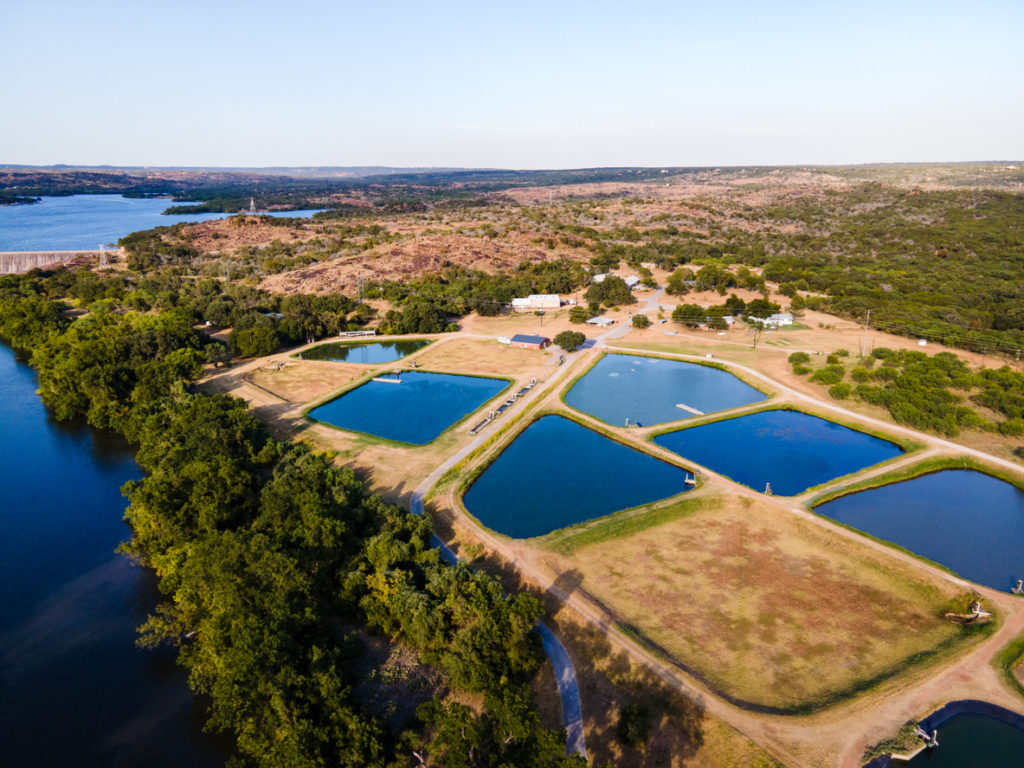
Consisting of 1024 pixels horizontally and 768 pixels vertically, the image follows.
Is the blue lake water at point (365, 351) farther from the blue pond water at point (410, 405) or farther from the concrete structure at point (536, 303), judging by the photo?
the concrete structure at point (536, 303)

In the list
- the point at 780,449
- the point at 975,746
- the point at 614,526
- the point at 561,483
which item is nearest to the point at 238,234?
the point at 561,483

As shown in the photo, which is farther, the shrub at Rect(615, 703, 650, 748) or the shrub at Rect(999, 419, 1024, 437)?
the shrub at Rect(999, 419, 1024, 437)

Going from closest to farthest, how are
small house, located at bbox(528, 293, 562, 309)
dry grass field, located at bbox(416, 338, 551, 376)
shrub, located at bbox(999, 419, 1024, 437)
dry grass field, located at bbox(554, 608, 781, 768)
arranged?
dry grass field, located at bbox(554, 608, 781, 768), shrub, located at bbox(999, 419, 1024, 437), dry grass field, located at bbox(416, 338, 551, 376), small house, located at bbox(528, 293, 562, 309)

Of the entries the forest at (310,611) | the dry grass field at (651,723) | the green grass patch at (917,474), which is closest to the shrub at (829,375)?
the green grass patch at (917,474)

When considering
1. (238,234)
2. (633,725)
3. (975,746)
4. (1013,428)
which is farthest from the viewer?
(238,234)

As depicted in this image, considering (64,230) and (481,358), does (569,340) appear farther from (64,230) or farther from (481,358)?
(64,230)

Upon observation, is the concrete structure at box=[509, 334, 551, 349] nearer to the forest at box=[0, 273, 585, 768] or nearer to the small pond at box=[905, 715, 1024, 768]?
the forest at box=[0, 273, 585, 768]

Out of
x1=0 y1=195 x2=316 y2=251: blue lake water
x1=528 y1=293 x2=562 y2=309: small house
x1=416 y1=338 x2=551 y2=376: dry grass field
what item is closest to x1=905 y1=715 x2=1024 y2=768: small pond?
x1=416 y1=338 x2=551 y2=376: dry grass field
